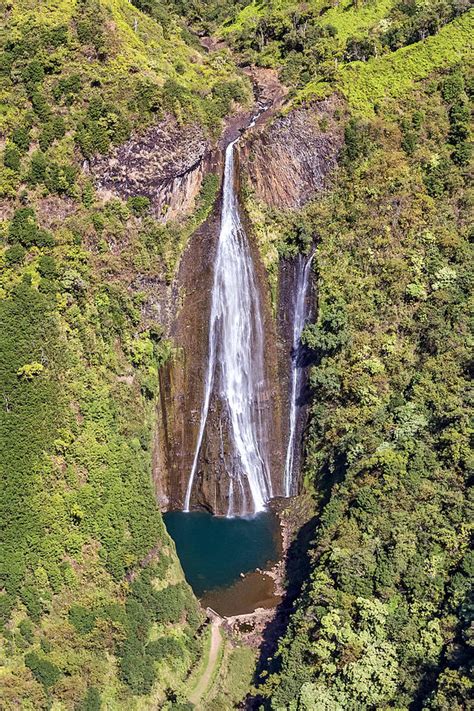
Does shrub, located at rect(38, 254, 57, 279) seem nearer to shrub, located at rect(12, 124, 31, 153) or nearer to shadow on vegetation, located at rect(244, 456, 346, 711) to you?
shrub, located at rect(12, 124, 31, 153)

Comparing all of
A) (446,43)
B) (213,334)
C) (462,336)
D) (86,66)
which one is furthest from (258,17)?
(462,336)

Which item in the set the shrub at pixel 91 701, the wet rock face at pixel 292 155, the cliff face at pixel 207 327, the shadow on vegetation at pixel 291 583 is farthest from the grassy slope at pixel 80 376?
the shadow on vegetation at pixel 291 583

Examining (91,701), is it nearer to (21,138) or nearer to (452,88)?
(21,138)

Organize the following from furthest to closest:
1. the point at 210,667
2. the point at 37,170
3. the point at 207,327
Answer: the point at 207,327, the point at 37,170, the point at 210,667

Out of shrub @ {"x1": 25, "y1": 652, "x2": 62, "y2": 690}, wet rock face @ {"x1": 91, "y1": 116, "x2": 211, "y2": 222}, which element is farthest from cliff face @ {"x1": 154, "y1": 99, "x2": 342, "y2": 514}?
shrub @ {"x1": 25, "y1": 652, "x2": 62, "y2": 690}

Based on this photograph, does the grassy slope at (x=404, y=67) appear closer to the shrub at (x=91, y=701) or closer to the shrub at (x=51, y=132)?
the shrub at (x=51, y=132)

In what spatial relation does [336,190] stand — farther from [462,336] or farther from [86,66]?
[86,66]

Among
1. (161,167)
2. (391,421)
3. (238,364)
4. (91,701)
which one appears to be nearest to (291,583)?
(391,421)
